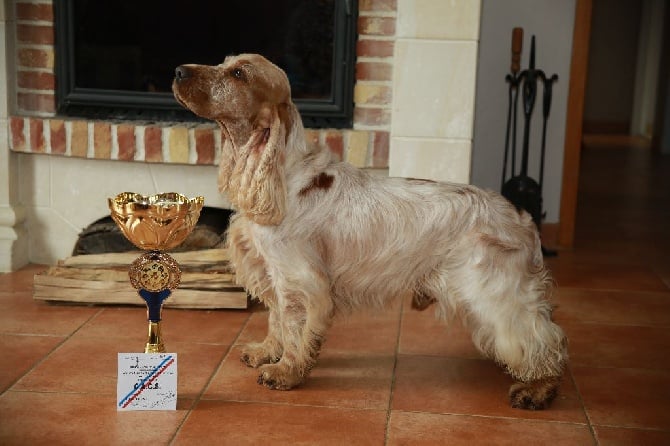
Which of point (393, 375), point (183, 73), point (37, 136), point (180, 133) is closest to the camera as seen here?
point (183, 73)

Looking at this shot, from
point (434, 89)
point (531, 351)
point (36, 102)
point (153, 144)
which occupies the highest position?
point (434, 89)

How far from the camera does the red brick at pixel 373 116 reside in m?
3.79

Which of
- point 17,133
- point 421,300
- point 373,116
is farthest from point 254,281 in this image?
point 17,133

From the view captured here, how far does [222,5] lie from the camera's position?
386cm

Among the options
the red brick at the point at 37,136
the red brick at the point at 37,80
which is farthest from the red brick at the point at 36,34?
the red brick at the point at 37,136

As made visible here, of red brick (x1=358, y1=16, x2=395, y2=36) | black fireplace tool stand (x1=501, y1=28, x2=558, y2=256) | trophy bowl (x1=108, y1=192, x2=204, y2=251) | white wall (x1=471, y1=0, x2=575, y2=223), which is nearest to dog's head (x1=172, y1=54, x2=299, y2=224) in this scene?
trophy bowl (x1=108, y1=192, x2=204, y2=251)

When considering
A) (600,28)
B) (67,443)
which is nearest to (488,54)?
(67,443)

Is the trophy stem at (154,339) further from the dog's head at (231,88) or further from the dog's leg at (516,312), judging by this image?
the dog's leg at (516,312)

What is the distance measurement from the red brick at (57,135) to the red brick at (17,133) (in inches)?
5.2

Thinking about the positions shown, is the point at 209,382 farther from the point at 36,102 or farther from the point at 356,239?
the point at 36,102

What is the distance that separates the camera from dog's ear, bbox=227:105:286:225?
267 cm

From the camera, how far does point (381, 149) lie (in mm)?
3781

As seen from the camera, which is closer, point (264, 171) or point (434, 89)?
point (264, 171)

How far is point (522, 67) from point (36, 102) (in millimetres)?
2620
